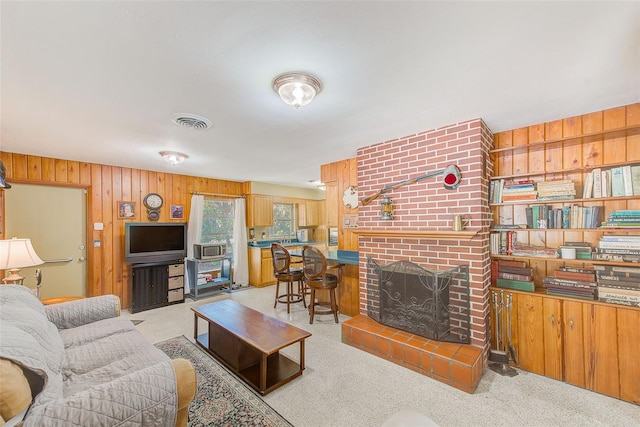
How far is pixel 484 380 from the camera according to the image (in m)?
2.25

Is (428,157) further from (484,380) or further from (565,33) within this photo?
(484,380)

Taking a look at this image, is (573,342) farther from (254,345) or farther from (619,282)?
(254,345)

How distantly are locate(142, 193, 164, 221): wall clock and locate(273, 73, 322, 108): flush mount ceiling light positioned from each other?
3808mm

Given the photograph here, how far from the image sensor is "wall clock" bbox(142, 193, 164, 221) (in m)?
4.49

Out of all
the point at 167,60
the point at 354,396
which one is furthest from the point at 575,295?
the point at 167,60

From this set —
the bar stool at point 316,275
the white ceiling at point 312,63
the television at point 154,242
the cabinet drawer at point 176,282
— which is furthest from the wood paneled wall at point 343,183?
the cabinet drawer at point 176,282

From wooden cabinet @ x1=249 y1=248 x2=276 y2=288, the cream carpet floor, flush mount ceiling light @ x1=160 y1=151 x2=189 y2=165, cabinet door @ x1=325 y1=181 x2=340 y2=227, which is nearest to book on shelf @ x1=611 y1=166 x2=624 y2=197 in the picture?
the cream carpet floor

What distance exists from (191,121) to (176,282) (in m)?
3.14

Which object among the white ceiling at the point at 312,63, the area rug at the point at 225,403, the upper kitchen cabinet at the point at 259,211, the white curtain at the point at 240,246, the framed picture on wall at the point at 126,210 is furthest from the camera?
the upper kitchen cabinet at the point at 259,211

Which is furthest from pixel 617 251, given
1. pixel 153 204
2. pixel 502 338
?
pixel 153 204

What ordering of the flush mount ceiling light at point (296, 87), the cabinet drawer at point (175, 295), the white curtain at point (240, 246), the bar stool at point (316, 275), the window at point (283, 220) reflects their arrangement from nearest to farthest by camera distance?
the flush mount ceiling light at point (296, 87) < the bar stool at point (316, 275) < the cabinet drawer at point (175, 295) < the white curtain at point (240, 246) < the window at point (283, 220)

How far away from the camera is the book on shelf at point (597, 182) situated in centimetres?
215

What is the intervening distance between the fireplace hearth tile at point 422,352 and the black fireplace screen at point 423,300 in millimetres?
89

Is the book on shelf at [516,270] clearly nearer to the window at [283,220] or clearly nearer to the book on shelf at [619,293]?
the book on shelf at [619,293]
